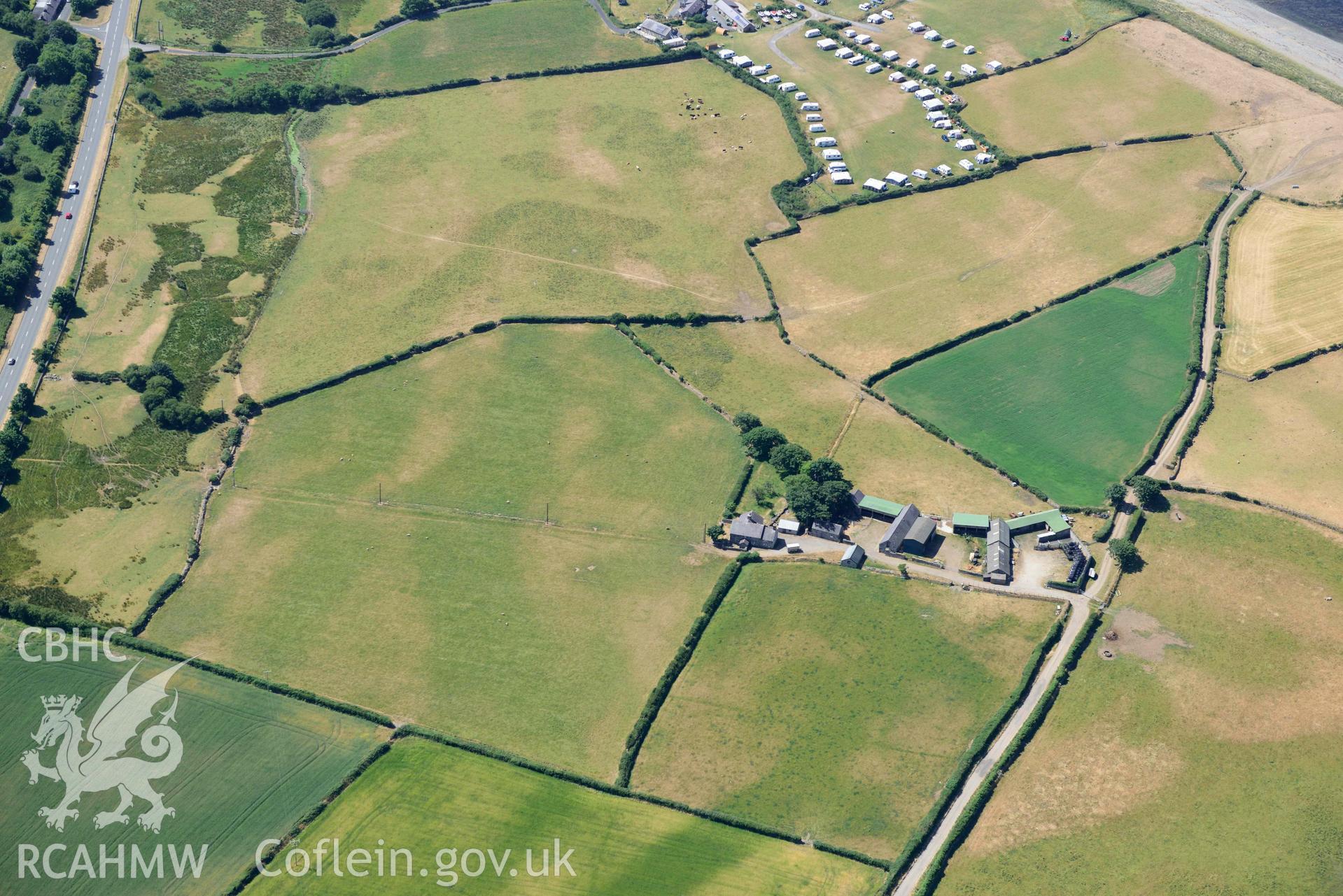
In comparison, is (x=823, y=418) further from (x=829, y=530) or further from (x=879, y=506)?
(x=829, y=530)

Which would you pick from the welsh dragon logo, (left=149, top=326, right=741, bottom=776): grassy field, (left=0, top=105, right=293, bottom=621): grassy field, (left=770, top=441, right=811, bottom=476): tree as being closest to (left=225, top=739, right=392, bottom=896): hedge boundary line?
(left=149, top=326, right=741, bottom=776): grassy field

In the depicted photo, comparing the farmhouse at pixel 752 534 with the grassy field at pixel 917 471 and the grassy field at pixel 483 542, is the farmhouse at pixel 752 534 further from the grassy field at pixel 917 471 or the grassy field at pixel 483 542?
the grassy field at pixel 917 471

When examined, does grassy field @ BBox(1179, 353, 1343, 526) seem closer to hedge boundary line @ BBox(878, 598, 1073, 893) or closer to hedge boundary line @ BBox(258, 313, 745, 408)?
hedge boundary line @ BBox(878, 598, 1073, 893)

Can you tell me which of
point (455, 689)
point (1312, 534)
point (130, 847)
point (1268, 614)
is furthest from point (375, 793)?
point (1312, 534)

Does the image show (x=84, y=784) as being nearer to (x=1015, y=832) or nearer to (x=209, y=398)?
(x=209, y=398)

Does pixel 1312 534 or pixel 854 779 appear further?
pixel 1312 534

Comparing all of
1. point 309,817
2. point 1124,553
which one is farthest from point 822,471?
point 309,817
